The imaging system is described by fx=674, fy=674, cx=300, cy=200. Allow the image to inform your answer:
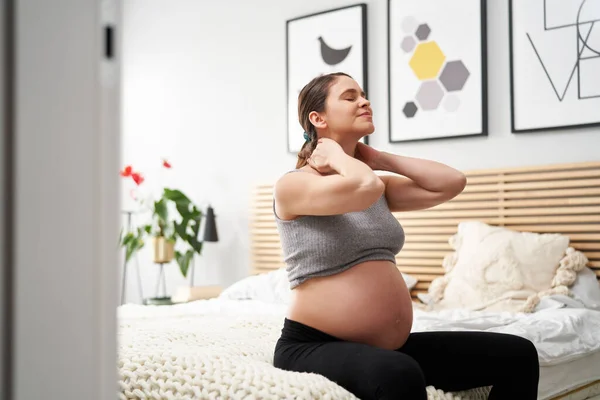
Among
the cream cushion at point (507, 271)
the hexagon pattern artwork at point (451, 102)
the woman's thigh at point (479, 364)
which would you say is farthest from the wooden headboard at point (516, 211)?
the woman's thigh at point (479, 364)

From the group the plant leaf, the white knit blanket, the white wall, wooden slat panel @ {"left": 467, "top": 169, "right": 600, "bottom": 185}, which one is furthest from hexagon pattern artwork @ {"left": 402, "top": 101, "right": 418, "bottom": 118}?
the white knit blanket

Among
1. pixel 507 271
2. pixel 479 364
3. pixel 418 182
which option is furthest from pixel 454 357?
pixel 507 271

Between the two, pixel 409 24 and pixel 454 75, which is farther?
pixel 409 24

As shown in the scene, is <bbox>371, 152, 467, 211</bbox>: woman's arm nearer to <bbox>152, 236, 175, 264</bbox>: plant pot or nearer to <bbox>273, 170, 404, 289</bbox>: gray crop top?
<bbox>273, 170, 404, 289</bbox>: gray crop top

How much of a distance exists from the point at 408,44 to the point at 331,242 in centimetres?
266

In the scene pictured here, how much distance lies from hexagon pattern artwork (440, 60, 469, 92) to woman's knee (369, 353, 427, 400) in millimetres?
2713

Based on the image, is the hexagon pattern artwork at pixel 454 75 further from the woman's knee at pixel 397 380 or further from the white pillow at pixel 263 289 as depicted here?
the woman's knee at pixel 397 380

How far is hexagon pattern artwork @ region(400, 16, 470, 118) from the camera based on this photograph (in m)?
3.78

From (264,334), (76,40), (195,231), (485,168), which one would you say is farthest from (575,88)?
(76,40)

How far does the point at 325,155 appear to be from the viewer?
1689 millimetres

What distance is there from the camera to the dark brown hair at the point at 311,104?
5.97ft

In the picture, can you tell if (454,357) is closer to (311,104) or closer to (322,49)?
(311,104)

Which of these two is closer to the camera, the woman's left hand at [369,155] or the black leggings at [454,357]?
the black leggings at [454,357]

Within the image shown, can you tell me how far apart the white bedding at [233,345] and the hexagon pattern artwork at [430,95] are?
4.83 feet
